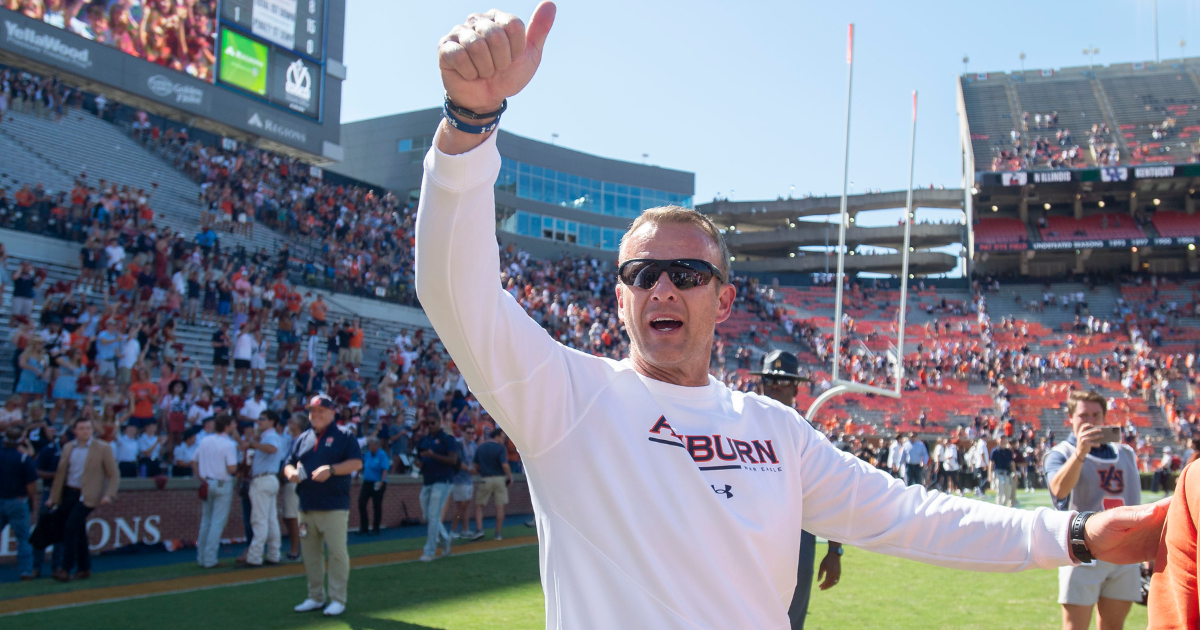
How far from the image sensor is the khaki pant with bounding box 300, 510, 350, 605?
7.69 meters

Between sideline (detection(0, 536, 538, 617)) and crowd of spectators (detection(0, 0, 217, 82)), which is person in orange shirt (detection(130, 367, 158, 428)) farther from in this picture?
crowd of spectators (detection(0, 0, 217, 82))

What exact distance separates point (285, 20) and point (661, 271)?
112 feet

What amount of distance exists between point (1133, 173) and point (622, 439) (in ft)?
168

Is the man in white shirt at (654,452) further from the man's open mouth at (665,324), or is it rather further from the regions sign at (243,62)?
the regions sign at (243,62)

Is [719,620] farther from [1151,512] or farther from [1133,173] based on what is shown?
[1133,173]

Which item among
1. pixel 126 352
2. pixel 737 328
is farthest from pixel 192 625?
pixel 737 328

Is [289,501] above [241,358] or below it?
below

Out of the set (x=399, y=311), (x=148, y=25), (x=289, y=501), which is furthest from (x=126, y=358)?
(x=148, y=25)

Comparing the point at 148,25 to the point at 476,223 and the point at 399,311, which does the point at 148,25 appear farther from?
the point at 476,223

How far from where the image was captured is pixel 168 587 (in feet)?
28.3

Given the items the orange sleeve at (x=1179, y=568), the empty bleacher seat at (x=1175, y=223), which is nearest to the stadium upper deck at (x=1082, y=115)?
the empty bleacher seat at (x=1175, y=223)

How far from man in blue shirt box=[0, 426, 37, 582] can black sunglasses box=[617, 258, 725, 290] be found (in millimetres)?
9513

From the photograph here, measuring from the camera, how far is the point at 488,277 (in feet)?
5.58

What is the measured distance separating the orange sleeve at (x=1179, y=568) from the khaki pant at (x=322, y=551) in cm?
683
